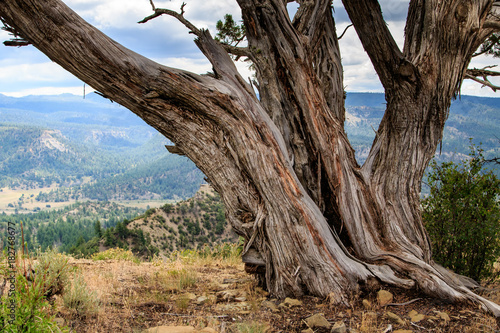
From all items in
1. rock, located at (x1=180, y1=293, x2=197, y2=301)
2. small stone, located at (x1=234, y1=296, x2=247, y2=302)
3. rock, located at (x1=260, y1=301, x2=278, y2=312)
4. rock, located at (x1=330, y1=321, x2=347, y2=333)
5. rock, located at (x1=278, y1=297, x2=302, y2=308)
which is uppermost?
rock, located at (x1=330, y1=321, x2=347, y2=333)

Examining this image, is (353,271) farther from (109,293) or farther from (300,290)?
(109,293)

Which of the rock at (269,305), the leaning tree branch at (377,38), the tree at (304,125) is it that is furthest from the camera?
the leaning tree branch at (377,38)

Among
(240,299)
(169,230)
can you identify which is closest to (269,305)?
(240,299)

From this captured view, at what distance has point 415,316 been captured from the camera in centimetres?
368

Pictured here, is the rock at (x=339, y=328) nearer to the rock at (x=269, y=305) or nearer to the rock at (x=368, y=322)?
the rock at (x=368, y=322)

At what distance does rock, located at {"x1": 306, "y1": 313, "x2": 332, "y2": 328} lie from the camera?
11.2 ft

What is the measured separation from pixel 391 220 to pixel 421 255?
0.57 m

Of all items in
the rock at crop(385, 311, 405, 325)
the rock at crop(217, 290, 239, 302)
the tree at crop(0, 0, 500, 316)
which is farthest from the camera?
the rock at crop(217, 290, 239, 302)

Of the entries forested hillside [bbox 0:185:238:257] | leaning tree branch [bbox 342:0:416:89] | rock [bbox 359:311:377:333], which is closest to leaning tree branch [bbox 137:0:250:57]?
leaning tree branch [bbox 342:0:416:89]

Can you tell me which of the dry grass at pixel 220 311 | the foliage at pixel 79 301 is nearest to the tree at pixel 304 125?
the dry grass at pixel 220 311

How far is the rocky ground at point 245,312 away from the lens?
133 inches

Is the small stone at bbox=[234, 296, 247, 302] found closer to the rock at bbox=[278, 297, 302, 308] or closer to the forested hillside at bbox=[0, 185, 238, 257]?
the rock at bbox=[278, 297, 302, 308]

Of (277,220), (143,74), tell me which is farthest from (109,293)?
(143,74)

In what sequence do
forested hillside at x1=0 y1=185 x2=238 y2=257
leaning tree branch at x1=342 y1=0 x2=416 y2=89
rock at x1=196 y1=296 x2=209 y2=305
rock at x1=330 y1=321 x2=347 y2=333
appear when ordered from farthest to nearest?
forested hillside at x1=0 y1=185 x2=238 y2=257
leaning tree branch at x1=342 y1=0 x2=416 y2=89
rock at x1=196 y1=296 x2=209 y2=305
rock at x1=330 y1=321 x2=347 y2=333
